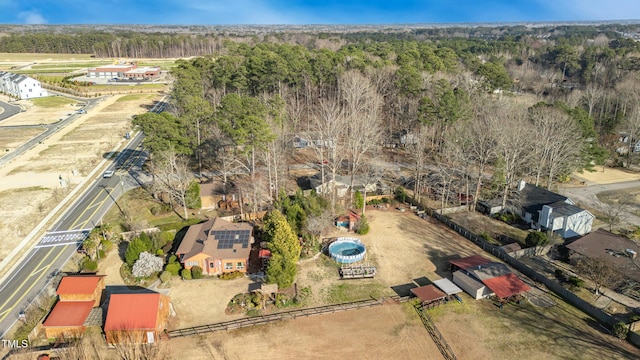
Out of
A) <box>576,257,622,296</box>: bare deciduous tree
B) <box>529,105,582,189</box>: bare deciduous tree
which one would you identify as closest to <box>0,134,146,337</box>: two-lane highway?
<box>576,257,622,296</box>: bare deciduous tree

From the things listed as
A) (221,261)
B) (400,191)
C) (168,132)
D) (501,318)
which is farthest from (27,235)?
(501,318)

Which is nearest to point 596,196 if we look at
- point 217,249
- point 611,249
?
point 611,249

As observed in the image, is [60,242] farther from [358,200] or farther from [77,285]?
[358,200]

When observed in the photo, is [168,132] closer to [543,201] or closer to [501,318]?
[501,318]

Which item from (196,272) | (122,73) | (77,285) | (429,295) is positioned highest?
(122,73)

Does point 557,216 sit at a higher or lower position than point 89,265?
higher

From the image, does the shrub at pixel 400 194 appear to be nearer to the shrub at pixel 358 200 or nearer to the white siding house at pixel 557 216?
the shrub at pixel 358 200
